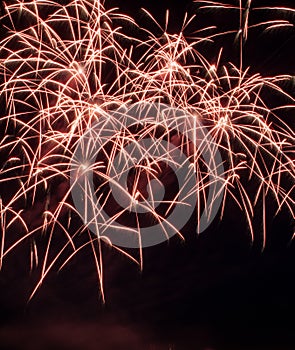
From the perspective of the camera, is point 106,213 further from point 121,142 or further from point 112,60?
point 112,60

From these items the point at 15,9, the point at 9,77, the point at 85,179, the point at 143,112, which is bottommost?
the point at 85,179

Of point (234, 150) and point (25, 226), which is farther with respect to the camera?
point (234, 150)

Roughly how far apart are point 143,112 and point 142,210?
116cm

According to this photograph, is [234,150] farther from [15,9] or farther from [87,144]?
[15,9]

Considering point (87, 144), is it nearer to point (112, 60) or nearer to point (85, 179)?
point (85, 179)

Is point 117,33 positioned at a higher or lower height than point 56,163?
higher

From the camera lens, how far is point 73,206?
6.08m

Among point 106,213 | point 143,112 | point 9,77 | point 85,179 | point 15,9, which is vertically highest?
point 15,9

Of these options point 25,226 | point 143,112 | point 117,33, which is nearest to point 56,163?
point 25,226

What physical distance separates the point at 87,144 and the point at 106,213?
0.77 meters

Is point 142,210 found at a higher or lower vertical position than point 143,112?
lower

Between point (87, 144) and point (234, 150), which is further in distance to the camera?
point (234, 150)

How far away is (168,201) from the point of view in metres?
6.02

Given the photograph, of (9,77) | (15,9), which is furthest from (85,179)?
(15,9)
